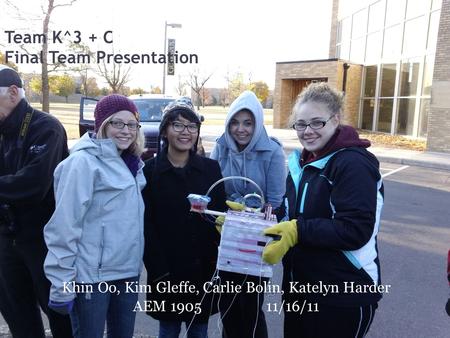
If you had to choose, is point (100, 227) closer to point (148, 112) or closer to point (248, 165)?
point (248, 165)

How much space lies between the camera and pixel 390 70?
21172 millimetres

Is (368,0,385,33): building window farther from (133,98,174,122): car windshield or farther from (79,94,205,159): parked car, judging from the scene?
(133,98,174,122): car windshield

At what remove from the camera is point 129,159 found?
2316 millimetres

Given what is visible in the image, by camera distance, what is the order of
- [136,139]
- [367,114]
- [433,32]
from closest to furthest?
[136,139]
[433,32]
[367,114]

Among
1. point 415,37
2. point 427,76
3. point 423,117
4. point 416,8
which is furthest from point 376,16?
point 423,117

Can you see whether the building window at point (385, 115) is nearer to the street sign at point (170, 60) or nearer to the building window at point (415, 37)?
the building window at point (415, 37)

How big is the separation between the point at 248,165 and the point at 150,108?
7841mm

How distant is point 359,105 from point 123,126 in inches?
920

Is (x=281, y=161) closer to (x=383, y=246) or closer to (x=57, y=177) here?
(x=57, y=177)

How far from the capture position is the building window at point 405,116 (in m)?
19.4

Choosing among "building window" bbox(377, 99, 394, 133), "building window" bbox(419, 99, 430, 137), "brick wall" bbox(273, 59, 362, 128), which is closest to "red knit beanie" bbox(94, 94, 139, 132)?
"building window" bbox(419, 99, 430, 137)

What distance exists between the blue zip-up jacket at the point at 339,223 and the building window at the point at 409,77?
1947 centimetres

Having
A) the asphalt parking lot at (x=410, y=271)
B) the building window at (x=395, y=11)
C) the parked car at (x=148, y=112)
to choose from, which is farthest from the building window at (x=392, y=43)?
the parked car at (x=148, y=112)

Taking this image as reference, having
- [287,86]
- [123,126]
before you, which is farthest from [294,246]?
[287,86]
